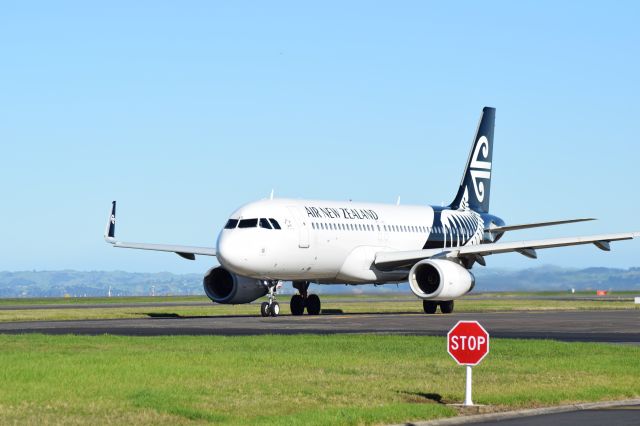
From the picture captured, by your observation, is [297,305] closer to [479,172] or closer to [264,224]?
[264,224]

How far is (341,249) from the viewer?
51.1 metres

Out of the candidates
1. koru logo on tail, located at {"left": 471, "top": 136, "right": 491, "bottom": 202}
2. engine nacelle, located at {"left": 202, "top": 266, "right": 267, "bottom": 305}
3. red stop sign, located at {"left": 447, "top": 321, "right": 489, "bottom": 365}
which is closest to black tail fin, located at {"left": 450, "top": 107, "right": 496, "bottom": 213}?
koru logo on tail, located at {"left": 471, "top": 136, "right": 491, "bottom": 202}

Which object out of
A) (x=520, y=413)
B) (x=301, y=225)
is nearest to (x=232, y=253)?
(x=301, y=225)

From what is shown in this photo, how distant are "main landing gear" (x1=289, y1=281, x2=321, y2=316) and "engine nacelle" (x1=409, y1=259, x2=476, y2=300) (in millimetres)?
4852

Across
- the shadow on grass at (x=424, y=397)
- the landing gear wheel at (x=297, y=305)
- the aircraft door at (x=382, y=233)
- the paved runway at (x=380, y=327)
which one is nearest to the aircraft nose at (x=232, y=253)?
the paved runway at (x=380, y=327)

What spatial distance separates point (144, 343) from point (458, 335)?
11277 millimetres

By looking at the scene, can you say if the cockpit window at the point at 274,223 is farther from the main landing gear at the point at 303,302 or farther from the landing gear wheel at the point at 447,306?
the landing gear wheel at the point at 447,306

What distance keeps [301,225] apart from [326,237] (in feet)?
5.41

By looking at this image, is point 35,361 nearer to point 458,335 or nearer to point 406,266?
point 458,335

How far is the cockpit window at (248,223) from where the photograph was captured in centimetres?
4723

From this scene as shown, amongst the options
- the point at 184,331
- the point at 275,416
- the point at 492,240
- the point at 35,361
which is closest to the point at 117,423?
the point at 275,416

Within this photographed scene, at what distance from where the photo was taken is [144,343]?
28.7m

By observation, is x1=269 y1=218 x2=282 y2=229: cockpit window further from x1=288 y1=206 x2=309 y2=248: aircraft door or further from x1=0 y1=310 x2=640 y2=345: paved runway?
x1=0 y1=310 x2=640 y2=345: paved runway

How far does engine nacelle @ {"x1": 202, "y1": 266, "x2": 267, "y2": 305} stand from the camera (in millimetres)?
52125
